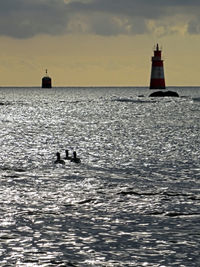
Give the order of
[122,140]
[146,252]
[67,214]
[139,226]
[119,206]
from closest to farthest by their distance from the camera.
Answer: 1. [146,252]
2. [139,226]
3. [67,214]
4. [119,206]
5. [122,140]

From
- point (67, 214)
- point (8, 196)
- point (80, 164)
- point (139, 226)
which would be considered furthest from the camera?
point (80, 164)

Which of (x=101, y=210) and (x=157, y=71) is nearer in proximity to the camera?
(x=101, y=210)

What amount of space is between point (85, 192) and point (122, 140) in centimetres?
2798

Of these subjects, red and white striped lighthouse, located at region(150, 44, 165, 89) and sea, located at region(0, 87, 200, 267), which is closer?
sea, located at region(0, 87, 200, 267)

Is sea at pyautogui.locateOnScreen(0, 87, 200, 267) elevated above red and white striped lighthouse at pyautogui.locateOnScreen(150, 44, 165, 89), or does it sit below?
below

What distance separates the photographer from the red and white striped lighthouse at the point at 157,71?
607 ft

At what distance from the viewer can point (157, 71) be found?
620 feet

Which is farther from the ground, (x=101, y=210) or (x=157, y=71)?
(x=157, y=71)

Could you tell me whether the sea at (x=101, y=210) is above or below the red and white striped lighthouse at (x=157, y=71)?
below

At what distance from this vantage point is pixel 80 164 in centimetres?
3434

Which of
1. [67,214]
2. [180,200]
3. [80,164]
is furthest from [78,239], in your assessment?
[80,164]

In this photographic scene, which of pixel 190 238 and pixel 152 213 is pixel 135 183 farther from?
pixel 190 238

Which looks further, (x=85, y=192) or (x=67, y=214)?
(x=85, y=192)

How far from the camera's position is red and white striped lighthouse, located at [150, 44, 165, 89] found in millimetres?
184875
